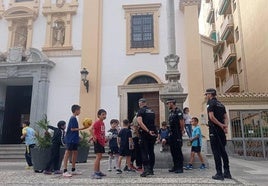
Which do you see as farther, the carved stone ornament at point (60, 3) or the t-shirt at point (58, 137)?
the carved stone ornament at point (60, 3)

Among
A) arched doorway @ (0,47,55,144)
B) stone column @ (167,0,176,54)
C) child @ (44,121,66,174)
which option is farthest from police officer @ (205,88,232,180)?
arched doorway @ (0,47,55,144)

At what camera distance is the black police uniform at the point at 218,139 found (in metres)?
5.46

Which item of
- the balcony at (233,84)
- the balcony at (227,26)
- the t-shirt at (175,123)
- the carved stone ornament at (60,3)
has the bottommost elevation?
the t-shirt at (175,123)

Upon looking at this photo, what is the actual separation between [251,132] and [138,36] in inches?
305

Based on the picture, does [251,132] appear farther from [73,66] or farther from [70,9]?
[70,9]

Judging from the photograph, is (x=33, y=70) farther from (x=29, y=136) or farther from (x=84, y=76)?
(x=29, y=136)

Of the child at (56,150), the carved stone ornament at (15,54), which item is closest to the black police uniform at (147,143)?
the child at (56,150)

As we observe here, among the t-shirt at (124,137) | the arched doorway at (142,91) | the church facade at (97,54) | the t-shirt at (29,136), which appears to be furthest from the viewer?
the church facade at (97,54)

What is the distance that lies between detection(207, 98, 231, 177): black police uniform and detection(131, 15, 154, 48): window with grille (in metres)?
10.1

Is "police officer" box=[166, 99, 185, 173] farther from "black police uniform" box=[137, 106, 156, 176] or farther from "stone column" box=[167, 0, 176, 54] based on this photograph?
"stone column" box=[167, 0, 176, 54]

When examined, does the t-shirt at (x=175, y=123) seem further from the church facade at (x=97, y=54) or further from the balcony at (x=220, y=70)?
the balcony at (x=220, y=70)

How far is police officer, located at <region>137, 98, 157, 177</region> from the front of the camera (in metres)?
5.93

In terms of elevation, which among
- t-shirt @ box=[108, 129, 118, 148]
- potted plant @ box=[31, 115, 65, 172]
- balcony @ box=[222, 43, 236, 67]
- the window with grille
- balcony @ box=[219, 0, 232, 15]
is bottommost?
potted plant @ box=[31, 115, 65, 172]

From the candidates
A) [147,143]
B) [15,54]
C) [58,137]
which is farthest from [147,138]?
[15,54]
